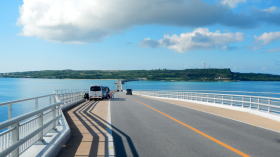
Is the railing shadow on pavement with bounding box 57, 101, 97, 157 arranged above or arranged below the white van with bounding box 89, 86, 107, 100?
above

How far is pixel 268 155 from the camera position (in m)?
8.24

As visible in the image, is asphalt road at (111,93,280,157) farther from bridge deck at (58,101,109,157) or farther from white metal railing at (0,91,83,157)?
white metal railing at (0,91,83,157)

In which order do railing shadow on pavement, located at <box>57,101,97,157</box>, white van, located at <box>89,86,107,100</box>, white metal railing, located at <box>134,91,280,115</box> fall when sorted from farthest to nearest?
white van, located at <box>89,86,107,100</box>, white metal railing, located at <box>134,91,280,115</box>, railing shadow on pavement, located at <box>57,101,97,157</box>

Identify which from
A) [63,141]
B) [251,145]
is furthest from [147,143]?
[251,145]

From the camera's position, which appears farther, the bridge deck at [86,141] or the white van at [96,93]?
the white van at [96,93]

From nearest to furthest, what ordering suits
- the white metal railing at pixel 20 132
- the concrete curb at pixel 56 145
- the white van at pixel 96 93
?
the white metal railing at pixel 20 132 < the concrete curb at pixel 56 145 < the white van at pixel 96 93

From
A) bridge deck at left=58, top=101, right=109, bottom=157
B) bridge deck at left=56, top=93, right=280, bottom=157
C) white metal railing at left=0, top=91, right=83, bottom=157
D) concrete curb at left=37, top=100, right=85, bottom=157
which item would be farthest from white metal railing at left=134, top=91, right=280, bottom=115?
white metal railing at left=0, top=91, right=83, bottom=157

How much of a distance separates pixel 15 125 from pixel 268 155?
6.23 meters

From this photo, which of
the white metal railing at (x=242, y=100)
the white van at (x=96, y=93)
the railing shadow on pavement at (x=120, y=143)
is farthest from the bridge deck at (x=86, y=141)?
the white van at (x=96, y=93)

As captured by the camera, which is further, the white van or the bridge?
the white van

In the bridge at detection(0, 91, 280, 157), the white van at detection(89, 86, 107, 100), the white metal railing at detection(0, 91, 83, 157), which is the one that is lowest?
the white van at detection(89, 86, 107, 100)

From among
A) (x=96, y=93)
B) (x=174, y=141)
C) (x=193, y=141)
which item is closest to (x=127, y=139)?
(x=174, y=141)

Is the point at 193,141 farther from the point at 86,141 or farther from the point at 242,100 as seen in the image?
the point at 242,100

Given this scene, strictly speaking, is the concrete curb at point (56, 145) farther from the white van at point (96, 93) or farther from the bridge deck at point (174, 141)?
the white van at point (96, 93)
